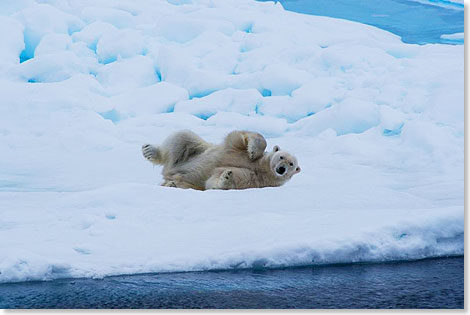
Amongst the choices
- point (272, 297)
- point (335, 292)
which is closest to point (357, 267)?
point (335, 292)

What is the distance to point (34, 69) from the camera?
4500 millimetres

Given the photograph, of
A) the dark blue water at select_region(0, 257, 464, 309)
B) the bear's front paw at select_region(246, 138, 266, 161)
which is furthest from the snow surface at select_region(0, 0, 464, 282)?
the bear's front paw at select_region(246, 138, 266, 161)

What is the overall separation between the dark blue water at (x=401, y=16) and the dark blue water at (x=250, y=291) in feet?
7.52

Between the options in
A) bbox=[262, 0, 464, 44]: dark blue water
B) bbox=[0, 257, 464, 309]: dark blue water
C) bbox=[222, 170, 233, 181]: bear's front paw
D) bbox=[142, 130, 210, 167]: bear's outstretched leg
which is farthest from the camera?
bbox=[262, 0, 464, 44]: dark blue water

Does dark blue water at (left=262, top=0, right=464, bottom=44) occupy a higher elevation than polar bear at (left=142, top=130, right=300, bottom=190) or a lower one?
higher

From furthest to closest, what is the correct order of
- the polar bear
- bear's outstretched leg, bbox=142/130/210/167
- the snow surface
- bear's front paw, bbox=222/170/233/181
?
bear's outstretched leg, bbox=142/130/210/167 → the polar bear → bear's front paw, bbox=222/170/233/181 → the snow surface

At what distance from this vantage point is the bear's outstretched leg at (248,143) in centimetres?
338

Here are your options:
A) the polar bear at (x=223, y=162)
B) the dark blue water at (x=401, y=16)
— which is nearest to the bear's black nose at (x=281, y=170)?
the polar bear at (x=223, y=162)

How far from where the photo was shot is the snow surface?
8.39 feet

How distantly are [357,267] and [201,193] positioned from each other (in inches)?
31.4

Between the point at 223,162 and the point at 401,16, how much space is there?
6.24ft

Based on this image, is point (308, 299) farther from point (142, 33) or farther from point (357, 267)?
point (142, 33)

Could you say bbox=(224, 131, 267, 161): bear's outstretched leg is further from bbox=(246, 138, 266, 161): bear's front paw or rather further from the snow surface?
the snow surface

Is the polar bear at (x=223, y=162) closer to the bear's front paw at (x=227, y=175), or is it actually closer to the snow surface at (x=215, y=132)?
the bear's front paw at (x=227, y=175)
